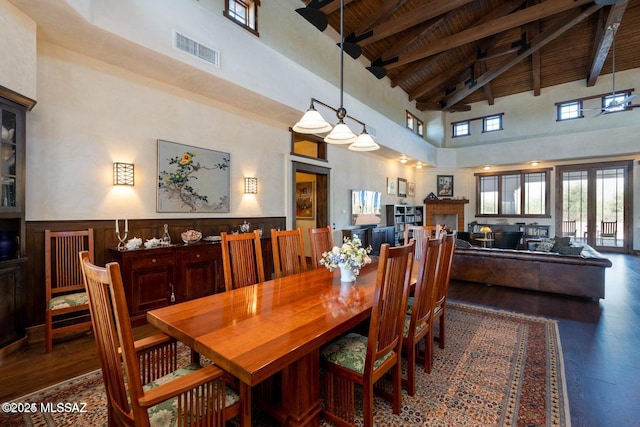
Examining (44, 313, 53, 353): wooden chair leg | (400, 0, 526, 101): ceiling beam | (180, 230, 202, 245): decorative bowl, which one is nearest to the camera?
(44, 313, 53, 353): wooden chair leg

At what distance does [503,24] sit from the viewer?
580cm

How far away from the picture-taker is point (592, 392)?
2076mm

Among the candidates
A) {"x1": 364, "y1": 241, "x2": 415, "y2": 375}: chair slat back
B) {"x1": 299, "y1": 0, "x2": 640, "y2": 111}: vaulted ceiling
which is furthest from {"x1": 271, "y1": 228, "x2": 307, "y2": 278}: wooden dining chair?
{"x1": 299, "y1": 0, "x2": 640, "y2": 111}: vaulted ceiling

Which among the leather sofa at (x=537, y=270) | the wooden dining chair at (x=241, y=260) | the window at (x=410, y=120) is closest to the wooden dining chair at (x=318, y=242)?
the wooden dining chair at (x=241, y=260)

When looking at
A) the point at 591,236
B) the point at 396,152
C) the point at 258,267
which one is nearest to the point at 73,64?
the point at 258,267

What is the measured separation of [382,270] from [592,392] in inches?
80.6

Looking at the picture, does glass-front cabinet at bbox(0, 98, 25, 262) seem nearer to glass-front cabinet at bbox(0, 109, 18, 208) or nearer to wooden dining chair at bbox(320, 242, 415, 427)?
glass-front cabinet at bbox(0, 109, 18, 208)

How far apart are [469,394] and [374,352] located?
42.7 inches

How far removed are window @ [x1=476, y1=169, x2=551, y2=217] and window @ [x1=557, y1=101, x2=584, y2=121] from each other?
5.59ft

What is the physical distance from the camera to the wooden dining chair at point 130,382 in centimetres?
100

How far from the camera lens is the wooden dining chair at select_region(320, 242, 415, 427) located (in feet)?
4.97

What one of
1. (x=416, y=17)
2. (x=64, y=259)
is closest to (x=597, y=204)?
(x=416, y=17)

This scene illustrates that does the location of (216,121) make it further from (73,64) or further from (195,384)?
(195,384)

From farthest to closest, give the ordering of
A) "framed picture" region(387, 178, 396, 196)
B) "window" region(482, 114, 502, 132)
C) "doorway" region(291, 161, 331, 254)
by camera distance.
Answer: "window" region(482, 114, 502, 132)
"framed picture" region(387, 178, 396, 196)
"doorway" region(291, 161, 331, 254)
